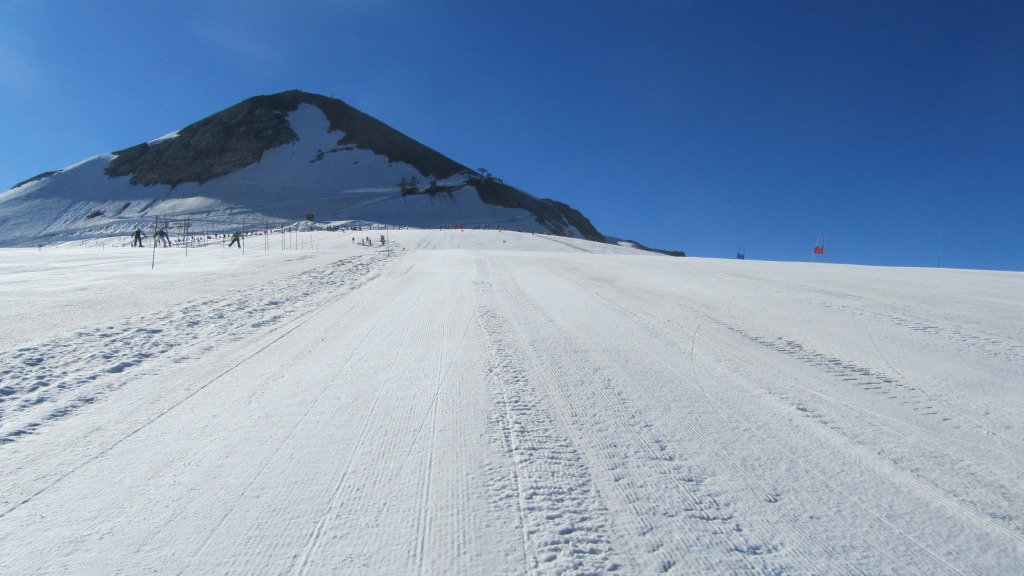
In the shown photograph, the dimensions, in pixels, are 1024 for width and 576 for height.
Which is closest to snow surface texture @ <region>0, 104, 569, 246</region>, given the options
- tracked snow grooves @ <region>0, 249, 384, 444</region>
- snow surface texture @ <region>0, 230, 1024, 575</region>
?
tracked snow grooves @ <region>0, 249, 384, 444</region>

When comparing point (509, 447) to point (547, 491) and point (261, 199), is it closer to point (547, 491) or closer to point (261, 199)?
point (547, 491)

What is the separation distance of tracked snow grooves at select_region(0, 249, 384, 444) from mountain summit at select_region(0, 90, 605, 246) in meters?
75.0

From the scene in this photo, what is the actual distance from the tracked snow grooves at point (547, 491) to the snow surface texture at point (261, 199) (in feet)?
261

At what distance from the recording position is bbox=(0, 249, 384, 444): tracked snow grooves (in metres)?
3.62

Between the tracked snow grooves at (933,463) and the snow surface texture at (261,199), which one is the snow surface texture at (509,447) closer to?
the tracked snow grooves at (933,463)

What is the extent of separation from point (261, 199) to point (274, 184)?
262 inches

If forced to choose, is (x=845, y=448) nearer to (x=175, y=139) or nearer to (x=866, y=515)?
(x=866, y=515)

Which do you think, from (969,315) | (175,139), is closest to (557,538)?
(969,315)

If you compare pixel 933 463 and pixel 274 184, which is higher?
pixel 274 184

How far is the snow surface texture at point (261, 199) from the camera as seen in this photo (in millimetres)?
80000

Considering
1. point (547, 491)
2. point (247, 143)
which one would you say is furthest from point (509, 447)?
point (247, 143)

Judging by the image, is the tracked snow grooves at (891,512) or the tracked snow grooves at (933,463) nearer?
the tracked snow grooves at (891,512)

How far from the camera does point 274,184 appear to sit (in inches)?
3780

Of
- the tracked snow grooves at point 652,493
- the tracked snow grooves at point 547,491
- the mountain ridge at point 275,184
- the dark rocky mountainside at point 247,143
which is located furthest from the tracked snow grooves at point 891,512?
the dark rocky mountainside at point 247,143
